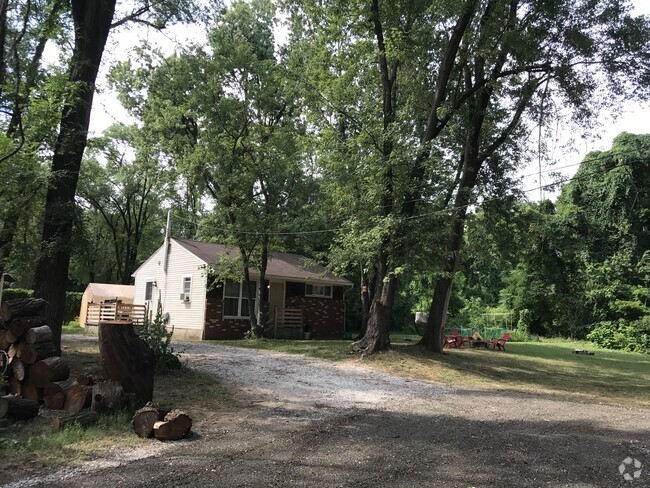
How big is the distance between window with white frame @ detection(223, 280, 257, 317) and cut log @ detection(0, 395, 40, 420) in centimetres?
1566

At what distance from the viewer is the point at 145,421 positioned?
5359 millimetres

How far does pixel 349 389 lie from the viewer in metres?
9.26

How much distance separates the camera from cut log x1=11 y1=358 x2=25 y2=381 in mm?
6402

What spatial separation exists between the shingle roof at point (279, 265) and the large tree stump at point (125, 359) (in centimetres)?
1413

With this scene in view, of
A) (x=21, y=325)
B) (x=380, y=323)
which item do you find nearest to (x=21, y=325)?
(x=21, y=325)

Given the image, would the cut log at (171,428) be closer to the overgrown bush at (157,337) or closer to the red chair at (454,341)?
the overgrown bush at (157,337)

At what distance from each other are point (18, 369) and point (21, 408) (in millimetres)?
A: 1017

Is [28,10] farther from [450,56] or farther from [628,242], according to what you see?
[628,242]

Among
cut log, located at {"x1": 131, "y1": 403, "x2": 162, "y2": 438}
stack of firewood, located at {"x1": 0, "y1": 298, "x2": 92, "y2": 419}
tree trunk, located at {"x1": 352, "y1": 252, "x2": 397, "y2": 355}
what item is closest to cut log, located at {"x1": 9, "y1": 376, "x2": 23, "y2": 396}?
stack of firewood, located at {"x1": 0, "y1": 298, "x2": 92, "y2": 419}

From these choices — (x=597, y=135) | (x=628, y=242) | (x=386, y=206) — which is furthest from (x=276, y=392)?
(x=628, y=242)

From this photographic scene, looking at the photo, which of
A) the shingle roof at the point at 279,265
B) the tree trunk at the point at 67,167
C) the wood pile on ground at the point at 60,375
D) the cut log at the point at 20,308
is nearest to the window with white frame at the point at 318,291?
the shingle roof at the point at 279,265

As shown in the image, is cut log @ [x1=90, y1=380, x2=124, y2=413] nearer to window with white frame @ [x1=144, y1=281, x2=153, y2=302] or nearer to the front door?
the front door

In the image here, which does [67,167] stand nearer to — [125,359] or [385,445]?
[125,359]

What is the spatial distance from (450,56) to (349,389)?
9946 millimetres
